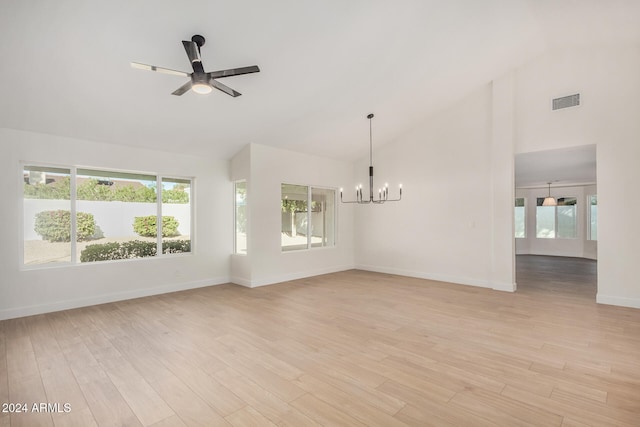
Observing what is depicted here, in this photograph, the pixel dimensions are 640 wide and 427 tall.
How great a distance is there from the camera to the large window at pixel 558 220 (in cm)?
1063

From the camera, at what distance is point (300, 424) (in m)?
2.04

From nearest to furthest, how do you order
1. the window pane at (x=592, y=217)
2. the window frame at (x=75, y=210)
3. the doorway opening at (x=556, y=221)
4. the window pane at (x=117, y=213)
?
the window frame at (x=75, y=210)
the window pane at (x=117, y=213)
the doorway opening at (x=556, y=221)
the window pane at (x=592, y=217)

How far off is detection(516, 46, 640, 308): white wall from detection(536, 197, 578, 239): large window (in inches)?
281

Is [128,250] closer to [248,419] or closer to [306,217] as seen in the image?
[306,217]

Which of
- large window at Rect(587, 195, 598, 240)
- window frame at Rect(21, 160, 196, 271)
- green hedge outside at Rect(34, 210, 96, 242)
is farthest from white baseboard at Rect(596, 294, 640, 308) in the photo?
green hedge outside at Rect(34, 210, 96, 242)

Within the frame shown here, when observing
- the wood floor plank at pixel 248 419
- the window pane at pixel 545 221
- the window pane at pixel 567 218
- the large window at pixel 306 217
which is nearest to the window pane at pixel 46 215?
the large window at pixel 306 217

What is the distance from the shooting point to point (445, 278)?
657cm

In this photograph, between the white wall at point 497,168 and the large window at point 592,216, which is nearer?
the white wall at point 497,168

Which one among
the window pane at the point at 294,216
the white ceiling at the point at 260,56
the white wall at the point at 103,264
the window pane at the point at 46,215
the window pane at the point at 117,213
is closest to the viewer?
the white ceiling at the point at 260,56

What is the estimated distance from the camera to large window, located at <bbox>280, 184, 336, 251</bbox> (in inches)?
271

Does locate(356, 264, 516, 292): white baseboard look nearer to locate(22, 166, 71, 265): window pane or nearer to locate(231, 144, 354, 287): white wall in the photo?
locate(231, 144, 354, 287): white wall

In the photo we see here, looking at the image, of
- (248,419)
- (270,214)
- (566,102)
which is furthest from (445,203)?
(248,419)

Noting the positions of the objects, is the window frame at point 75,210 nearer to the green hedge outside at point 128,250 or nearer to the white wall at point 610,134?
the green hedge outside at point 128,250

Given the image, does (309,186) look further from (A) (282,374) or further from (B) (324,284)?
(A) (282,374)
